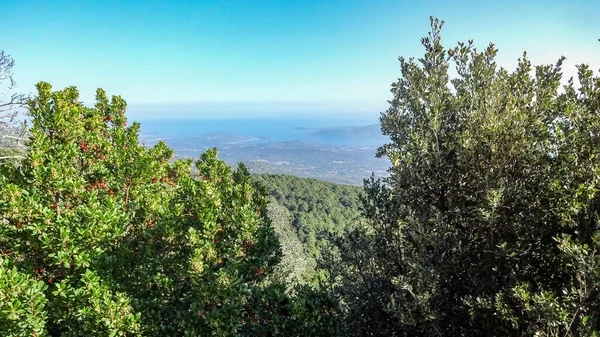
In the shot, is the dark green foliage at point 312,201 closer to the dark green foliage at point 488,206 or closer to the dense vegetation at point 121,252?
the dense vegetation at point 121,252

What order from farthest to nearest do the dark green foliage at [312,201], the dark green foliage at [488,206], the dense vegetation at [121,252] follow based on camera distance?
the dark green foliage at [312,201] < the dense vegetation at [121,252] < the dark green foliage at [488,206]

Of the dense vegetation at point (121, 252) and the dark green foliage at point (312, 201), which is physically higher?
the dense vegetation at point (121, 252)

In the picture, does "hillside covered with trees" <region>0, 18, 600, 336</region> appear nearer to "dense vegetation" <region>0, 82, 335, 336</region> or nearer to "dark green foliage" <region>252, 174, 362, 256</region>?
"dense vegetation" <region>0, 82, 335, 336</region>

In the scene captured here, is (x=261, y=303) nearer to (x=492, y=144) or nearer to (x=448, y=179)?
(x=448, y=179)

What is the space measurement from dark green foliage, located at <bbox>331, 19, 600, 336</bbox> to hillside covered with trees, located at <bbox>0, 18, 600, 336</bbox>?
3 centimetres

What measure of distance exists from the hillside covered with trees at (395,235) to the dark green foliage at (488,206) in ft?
0.11

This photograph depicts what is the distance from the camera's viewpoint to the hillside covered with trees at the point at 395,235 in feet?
18.7

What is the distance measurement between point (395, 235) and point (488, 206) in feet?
6.43

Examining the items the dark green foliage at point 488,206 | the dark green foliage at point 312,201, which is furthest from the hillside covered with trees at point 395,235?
the dark green foliage at point 312,201

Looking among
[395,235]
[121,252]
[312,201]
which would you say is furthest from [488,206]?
[312,201]

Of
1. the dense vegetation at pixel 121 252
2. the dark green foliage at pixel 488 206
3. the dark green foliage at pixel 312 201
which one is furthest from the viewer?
the dark green foliage at pixel 312 201

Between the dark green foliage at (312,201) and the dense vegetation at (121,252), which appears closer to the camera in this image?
the dense vegetation at (121,252)

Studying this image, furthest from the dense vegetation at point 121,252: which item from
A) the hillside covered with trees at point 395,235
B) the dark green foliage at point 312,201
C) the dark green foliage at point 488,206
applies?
the dark green foliage at point 312,201

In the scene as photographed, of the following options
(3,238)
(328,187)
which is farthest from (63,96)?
(328,187)
